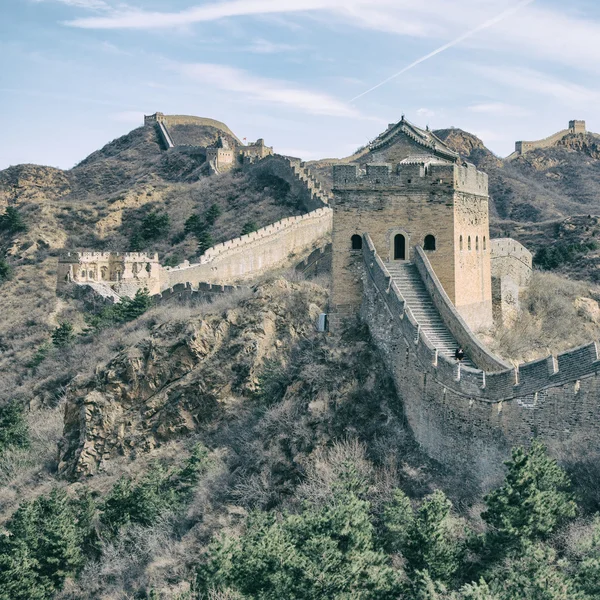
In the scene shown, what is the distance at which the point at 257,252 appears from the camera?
4759cm

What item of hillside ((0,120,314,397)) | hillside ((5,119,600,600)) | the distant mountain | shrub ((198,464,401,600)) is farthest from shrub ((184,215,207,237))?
shrub ((198,464,401,600))

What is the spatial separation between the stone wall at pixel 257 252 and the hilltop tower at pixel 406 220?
21.7 meters

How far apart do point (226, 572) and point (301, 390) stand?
6.61 metres

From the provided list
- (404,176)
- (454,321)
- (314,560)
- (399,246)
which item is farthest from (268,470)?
(404,176)

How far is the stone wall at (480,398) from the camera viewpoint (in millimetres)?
15227

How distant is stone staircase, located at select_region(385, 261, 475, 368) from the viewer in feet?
68.8

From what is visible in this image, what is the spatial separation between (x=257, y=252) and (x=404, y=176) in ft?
80.2

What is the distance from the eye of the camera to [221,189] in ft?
234

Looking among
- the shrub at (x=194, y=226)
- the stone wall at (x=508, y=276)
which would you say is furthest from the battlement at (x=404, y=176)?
the shrub at (x=194, y=226)

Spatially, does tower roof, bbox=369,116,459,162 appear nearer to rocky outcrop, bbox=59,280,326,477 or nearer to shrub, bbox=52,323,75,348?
rocky outcrop, bbox=59,280,326,477

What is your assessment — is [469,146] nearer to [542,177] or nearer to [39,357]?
[542,177]

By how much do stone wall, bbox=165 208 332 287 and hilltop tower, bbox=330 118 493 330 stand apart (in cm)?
2166

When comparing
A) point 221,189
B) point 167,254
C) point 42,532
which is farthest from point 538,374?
point 221,189

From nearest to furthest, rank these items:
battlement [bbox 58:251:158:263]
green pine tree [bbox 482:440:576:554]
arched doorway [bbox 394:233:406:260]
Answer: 1. green pine tree [bbox 482:440:576:554]
2. arched doorway [bbox 394:233:406:260]
3. battlement [bbox 58:251:158:263]
